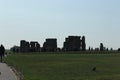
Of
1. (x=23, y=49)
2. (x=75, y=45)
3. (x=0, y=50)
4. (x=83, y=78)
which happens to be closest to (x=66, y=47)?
(x=75, y=45)

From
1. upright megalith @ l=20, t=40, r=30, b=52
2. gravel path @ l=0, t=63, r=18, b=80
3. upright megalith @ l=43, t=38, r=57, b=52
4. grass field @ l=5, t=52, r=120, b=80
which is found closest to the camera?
gravel path @ l=0, t=63, r=18, b=80

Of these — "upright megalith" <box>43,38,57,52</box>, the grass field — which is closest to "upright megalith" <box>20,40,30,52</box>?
"upright megalith" <box>43,38,57,52</box>

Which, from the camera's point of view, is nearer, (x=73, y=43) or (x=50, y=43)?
(x=73, y=43)

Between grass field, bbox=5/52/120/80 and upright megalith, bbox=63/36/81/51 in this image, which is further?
upright megalith, bbox=63/36/81/51

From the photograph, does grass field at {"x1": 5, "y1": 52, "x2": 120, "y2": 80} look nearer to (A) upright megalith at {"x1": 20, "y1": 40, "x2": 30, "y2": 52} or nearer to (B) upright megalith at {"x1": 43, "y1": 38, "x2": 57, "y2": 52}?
(A) upright megalith at {"x1": 20, "y1": 40, "x2": 30, "y2": 52}

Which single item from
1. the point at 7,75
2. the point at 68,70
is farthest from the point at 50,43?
the point at 7,75

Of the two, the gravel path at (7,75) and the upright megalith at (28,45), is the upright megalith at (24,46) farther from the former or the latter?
the gravel path at (7,75)

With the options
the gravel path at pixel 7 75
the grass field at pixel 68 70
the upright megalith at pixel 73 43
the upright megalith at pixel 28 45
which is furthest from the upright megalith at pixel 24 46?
the gravel path at pixel 7 75

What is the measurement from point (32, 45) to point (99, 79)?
522ft

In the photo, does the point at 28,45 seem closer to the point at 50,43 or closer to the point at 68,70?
the point at 50,43

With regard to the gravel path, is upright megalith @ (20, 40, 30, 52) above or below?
above

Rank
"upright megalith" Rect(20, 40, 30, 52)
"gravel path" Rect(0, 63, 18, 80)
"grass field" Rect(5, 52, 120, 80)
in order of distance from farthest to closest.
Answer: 1. "upright megalith" Rect(20, 40, 30, 52)
2. "grass field" Rect(5, 52, 120, 80)
3. "gravel path" Rect(0, 63, 18, 80)

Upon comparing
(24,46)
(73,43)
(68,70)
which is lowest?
(68,70)

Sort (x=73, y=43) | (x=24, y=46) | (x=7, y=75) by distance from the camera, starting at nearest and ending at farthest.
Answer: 1. (x=7, y=75)
2. (x=24, y=46)
3. (x=73, y=43)
